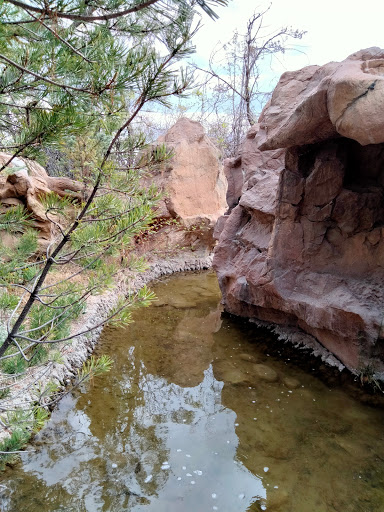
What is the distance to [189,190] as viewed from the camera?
895cm

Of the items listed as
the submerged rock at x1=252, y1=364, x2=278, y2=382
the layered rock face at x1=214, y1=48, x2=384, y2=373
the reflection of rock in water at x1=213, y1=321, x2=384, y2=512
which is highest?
the layered rock face at x1=214, y1=48, x2=384, y2=373

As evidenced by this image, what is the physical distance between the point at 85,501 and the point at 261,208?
11.9 feet

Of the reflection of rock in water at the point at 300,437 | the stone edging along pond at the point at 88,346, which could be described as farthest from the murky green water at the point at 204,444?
the stone edging along pond at the point at 88,346

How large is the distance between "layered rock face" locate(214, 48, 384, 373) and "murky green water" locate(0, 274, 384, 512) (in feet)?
1.91

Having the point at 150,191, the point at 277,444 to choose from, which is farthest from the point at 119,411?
the point at 150,191

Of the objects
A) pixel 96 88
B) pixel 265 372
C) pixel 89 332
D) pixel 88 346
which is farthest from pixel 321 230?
pixel 96 88

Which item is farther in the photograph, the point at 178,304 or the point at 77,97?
the point at 178,304

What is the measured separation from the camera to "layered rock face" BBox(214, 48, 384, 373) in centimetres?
369

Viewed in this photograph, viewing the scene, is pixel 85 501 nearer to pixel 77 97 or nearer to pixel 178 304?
pixel 77 97

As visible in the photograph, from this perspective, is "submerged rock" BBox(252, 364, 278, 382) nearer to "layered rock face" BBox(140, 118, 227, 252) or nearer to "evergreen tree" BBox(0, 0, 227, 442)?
"evergreen tree" BBox(0, 0, 227, 442)

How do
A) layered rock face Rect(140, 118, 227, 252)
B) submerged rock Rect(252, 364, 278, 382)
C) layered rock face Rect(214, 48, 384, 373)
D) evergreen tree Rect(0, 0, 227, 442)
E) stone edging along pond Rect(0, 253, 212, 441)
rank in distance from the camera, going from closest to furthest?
evergreen tree Rect(0, 0, 227, 442) → stone edging along pond Rect(0, 253, 212, 441) → layered rock face Rect(214, 48, 384, 373) → submerged rock Rect(252, 364, 278, 382) → layered rock face Rect(140, 118, 227, 252)

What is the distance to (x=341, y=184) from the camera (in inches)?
161

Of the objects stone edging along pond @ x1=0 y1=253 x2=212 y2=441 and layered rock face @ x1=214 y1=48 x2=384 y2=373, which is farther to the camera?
layered rock face @ x1=214 y1=48 x2=384 y2=373

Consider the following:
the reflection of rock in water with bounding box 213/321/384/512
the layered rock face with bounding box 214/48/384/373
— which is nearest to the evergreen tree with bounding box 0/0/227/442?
the reflection of rock in water with bounding box 213/321/384/512
